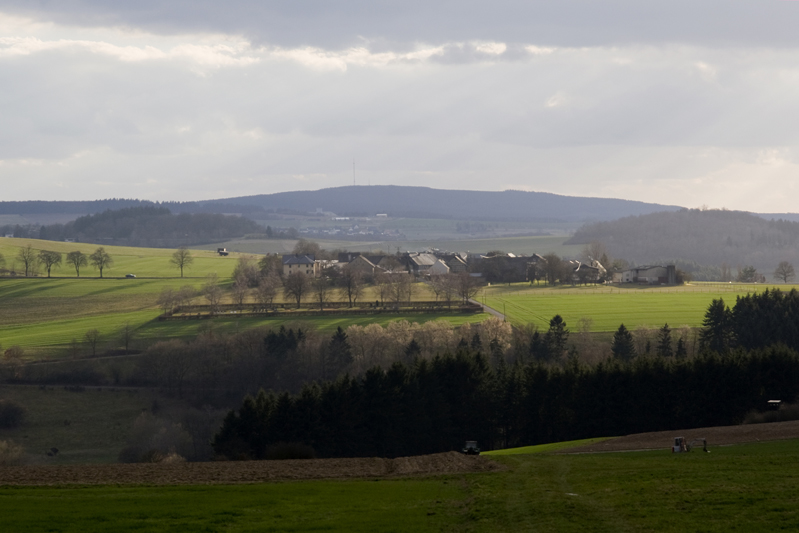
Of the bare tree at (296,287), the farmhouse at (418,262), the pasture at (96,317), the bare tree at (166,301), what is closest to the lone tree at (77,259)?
the pasture at (96,317)

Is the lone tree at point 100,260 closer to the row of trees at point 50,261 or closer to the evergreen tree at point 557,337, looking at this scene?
the row of trees at point 50,261

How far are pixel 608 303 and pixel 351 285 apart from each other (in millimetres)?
34299

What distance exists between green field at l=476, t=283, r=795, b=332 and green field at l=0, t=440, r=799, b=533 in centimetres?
6003

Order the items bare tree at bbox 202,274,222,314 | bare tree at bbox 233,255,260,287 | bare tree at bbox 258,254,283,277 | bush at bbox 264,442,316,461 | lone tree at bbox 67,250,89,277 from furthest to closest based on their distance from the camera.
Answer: lone tree at bbox 67,250,89,277
bare tree at bbox 258,254,283,277
bare tree at bbox 233,255,260,287
bare tree at bbox 202,274,222,314
bush at bbox 264,442,316,461

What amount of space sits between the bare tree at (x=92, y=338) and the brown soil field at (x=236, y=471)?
52.5m

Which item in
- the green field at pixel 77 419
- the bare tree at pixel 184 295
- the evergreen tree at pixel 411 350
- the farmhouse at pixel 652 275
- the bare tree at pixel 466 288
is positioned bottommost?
the green field at pixel 77 419

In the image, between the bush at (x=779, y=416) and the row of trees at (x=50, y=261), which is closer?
the bush at (x=779, y=416)

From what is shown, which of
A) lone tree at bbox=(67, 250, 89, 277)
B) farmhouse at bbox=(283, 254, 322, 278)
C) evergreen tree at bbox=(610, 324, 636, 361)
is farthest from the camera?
lone tree at bbox=(67, 250, 89, 277)

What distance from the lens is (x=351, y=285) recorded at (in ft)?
339

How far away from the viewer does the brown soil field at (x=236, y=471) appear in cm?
2392

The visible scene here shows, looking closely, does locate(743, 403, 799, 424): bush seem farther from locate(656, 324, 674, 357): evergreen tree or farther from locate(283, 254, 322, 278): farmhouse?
locate(283, 254, 322, 278): farmhouse

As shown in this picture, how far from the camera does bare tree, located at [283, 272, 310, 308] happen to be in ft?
327

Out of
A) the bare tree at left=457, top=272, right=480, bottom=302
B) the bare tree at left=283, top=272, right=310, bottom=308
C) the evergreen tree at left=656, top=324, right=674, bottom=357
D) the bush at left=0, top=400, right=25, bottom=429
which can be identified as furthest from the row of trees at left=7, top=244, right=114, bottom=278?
the evergreen tree at left=656, top=324, right=674, bottom=357

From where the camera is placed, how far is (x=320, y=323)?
8600 cm
